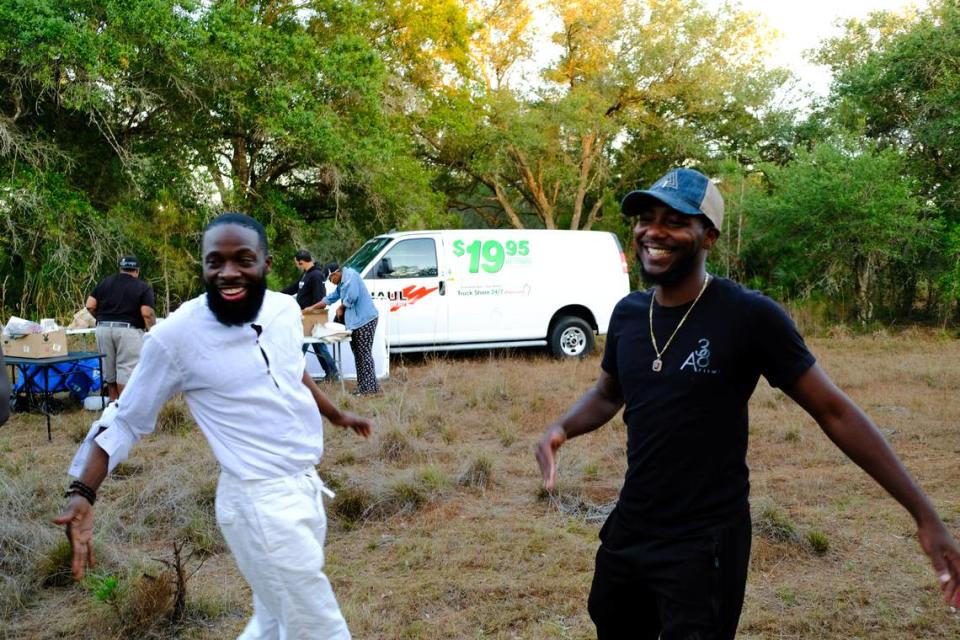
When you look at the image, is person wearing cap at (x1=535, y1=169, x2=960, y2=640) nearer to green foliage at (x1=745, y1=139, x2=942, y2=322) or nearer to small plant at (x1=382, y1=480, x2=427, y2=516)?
small plant at (x1=382, y1=480, x2=427, y2=516)

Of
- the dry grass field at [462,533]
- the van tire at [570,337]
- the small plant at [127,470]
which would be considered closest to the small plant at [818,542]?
the dry grass field at [462,533]

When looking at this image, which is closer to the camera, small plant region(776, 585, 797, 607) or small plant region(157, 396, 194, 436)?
small plant region(776, 585, 797, 607)

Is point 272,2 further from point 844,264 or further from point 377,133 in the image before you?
point 844,264

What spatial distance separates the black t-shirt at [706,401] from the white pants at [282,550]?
97 centimetres

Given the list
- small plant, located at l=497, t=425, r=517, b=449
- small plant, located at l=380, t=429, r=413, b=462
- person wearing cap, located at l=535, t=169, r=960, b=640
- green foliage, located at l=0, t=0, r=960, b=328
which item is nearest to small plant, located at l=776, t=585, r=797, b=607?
person wearing cap, located at l=535, t=169, r=960, b=640

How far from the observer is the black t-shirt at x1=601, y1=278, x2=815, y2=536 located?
2363 millimetres

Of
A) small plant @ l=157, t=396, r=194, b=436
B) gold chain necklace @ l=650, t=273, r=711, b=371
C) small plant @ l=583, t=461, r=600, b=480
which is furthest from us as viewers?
small plant @ l=157, t=396, r=194, b=436

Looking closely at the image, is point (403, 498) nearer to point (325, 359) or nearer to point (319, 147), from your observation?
point (325, 359)

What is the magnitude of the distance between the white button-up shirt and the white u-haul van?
959 centimetres

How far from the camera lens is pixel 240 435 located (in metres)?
2.68

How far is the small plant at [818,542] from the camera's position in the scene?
16.6 feet

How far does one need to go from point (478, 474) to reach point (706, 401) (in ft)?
14.2

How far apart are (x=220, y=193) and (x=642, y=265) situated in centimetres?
1570

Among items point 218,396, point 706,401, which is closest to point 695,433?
point 706,401
